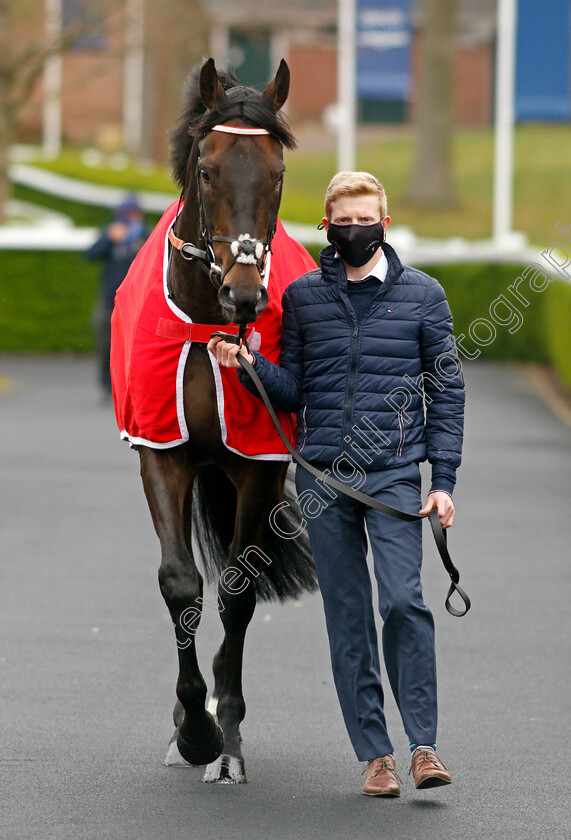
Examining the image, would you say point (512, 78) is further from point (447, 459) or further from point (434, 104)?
point (447, 459)

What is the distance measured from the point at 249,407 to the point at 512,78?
1661 cm

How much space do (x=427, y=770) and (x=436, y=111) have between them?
27332 millimetres

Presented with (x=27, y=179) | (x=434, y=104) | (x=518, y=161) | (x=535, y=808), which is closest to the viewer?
(x=535, y=808)

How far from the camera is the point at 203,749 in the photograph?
15.5ft

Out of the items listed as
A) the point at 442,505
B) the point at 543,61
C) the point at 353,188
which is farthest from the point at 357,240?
the point at 543,61

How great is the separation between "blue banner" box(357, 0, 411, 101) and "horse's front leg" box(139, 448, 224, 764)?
18.6 metres

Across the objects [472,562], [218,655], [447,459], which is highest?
[447,459]

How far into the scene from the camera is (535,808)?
449cm

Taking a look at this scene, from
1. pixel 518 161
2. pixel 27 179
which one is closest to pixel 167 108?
pixel 27 179

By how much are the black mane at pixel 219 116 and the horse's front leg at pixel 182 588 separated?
3.35ft

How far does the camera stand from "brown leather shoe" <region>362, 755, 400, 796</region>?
4551mm

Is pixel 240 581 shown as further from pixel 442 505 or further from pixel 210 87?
pixel 210 87

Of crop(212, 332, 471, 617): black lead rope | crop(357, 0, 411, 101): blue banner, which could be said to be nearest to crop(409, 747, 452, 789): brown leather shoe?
crop(212, 332, 471, 617): black lead rope

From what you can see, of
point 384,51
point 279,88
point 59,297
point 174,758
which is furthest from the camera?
point 384,51
